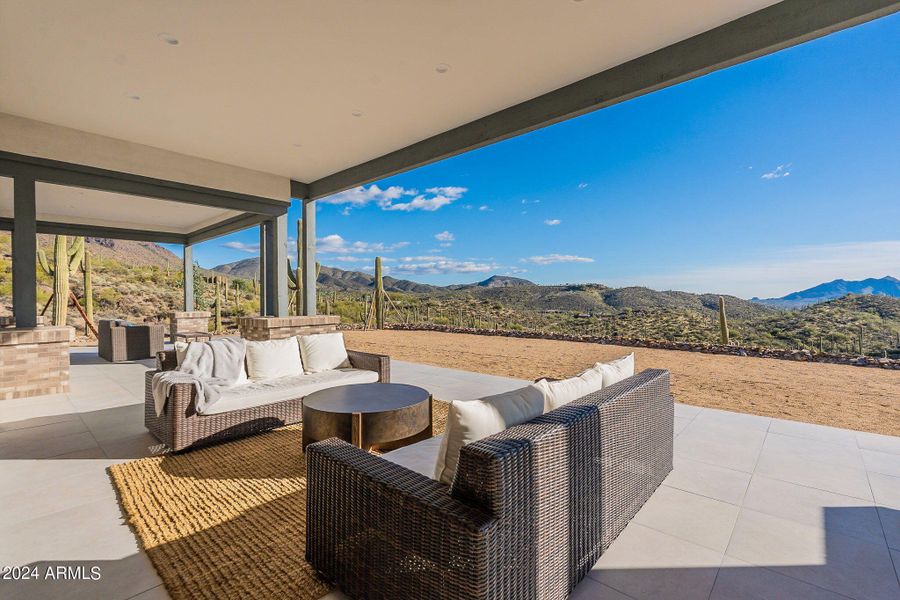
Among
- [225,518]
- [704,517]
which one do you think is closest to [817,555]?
[704,517]

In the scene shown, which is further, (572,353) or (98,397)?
(572,353)

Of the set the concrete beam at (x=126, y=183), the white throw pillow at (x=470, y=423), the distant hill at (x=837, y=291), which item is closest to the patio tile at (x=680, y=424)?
the white throw pillow at (x=470, y=423)

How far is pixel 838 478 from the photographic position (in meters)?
2.54

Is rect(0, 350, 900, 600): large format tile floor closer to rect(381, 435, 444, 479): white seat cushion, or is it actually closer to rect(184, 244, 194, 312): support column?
rect(381, 435, 444, 479): white seat cushion

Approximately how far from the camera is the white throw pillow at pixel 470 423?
58.0 inches

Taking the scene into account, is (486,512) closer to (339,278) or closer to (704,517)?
(704,517)

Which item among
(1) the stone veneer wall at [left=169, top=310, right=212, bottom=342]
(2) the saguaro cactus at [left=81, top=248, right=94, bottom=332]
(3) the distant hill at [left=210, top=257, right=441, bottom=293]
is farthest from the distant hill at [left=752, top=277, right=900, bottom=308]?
(2) the saguaro cactus at [left=81, top=248, right=94, bottom=332]

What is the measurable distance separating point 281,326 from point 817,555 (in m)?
5.93

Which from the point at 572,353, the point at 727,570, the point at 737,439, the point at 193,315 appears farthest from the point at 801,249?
the point at 193,315

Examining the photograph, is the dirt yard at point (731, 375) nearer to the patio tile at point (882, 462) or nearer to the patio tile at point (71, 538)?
the patio tile at point (882, 462)

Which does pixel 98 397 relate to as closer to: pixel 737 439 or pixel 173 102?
pixel 173 102

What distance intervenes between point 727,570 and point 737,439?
6.17ft

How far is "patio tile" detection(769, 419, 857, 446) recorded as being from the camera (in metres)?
3.18

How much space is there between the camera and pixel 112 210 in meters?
7.94
